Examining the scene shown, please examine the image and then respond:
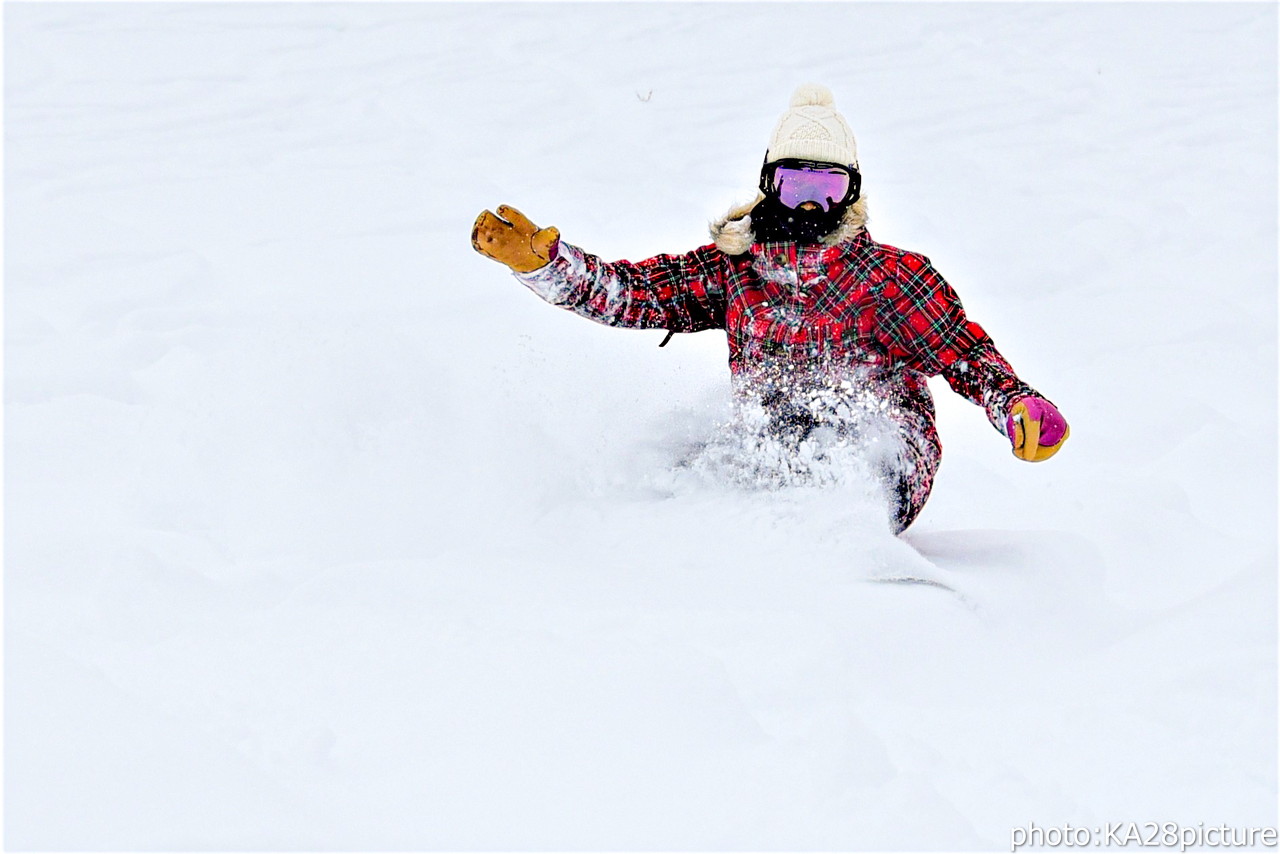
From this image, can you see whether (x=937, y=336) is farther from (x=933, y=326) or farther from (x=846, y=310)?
(x=846, y=310)

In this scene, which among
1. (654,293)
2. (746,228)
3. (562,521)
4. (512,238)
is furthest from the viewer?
(654,293)

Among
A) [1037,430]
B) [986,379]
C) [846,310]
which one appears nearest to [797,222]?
[846,310]

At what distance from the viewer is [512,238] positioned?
2.15m

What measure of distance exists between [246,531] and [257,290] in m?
1.61

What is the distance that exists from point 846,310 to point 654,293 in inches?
16.4

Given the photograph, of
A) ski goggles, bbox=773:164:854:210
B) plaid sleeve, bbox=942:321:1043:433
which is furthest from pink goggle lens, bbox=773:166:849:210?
plaid sleeve, bbox=942:321:1043:433

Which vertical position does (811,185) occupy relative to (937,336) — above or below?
above

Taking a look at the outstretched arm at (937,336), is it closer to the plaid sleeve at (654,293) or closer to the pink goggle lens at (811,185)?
the pink goggle lens at (811,185)

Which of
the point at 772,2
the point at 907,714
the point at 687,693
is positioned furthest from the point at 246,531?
the point at 772,2

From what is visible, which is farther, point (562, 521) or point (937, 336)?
point (937, 336)

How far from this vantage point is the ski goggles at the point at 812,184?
2172 mm

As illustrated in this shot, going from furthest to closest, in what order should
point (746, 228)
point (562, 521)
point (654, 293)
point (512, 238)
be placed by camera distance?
1. point (654, 293)
2. point (746, 228)
3. point (512, 238)
4. point (562, 521)

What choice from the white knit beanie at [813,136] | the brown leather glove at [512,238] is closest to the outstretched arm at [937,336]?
the white knit beanie at [813,136]

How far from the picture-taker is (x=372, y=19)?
20.1 ft
